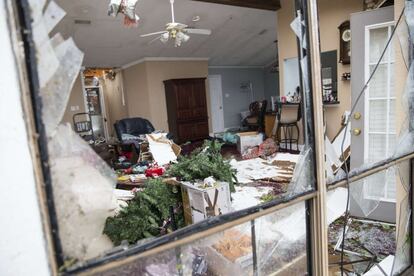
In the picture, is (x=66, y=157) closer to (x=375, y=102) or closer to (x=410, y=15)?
(x=410, y=15)

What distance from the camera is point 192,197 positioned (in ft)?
7.48

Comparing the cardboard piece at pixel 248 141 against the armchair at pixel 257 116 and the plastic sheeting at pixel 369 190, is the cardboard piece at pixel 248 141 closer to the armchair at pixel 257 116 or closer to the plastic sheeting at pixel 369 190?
the armchair at pixel 257 116

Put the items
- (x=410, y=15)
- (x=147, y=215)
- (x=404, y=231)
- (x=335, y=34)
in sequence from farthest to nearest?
1. (x=335, y=34)
2. (x=147, y=215)
3. (x=404, y=231)
4. (x=410, y=15)

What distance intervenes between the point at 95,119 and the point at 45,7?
900 cm

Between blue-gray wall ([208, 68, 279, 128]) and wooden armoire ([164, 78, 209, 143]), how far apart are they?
200 centimetres

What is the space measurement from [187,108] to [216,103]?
234cm

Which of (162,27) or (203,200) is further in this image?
(162,27)

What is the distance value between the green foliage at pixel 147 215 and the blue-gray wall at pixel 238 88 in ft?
24.2

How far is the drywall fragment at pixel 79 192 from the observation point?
2.12 feet

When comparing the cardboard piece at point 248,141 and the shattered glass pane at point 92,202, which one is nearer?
the shattered glass pane at point 92,202

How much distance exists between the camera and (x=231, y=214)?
91 centimetres

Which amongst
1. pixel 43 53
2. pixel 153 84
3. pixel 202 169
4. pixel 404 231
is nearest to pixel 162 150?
pixel 202 169

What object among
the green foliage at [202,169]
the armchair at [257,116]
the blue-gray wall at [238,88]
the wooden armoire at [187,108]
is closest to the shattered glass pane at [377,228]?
the green foliage at [202,169]

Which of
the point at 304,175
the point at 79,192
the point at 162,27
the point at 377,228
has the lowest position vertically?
the point at 377,228
